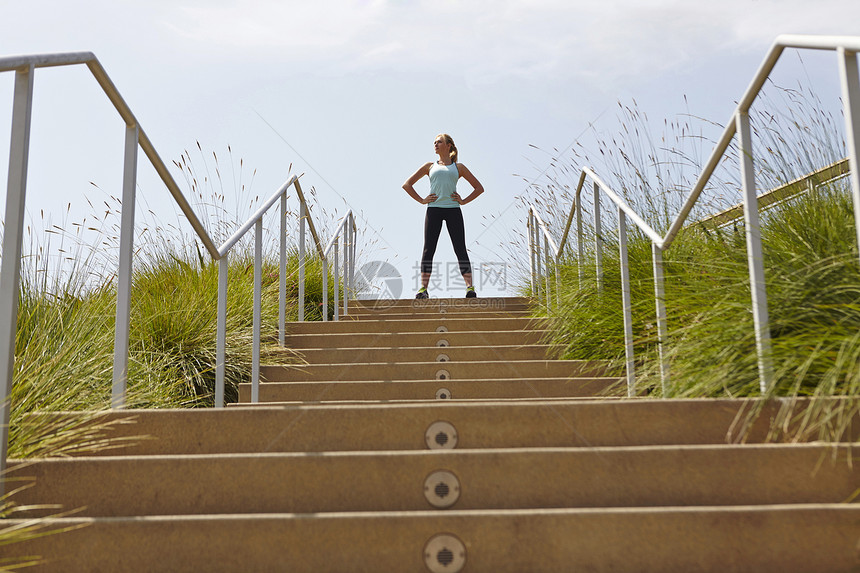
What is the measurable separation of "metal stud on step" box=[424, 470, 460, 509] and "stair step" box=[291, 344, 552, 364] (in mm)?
2104

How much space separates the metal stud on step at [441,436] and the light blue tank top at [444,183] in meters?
3.99

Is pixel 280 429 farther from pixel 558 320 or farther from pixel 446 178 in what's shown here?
pixel 446 178

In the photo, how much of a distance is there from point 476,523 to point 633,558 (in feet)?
1.24

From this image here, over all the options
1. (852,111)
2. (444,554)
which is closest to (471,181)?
(852,111)

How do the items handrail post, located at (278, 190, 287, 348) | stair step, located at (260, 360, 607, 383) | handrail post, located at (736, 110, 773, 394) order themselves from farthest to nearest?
handrail post, located at (278, 190, 287, 348) → stair step, located at (260, 360, 607, 383) → handrail post, located at (736, 110, 773, 394)

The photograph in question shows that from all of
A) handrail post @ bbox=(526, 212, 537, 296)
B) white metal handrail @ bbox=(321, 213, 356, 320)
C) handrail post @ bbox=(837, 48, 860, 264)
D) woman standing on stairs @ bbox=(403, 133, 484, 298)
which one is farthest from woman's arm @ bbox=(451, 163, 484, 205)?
handrail post @ bbox=(837, 48, 860, 264)

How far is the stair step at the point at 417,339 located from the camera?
4.39 meters

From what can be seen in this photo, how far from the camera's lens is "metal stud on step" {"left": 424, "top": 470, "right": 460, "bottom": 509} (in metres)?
1.90

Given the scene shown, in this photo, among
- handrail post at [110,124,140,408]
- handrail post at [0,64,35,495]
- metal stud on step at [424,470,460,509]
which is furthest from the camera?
handrail post at [110,124,140,408]

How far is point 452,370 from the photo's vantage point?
365cm

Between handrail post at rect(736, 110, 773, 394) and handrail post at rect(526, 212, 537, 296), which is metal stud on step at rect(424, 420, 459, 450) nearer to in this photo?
handrail post at rect(736, 110, 773, 394)

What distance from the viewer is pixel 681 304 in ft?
8.71

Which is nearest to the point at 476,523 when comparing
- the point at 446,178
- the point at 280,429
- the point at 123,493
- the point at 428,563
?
the point at 428,563

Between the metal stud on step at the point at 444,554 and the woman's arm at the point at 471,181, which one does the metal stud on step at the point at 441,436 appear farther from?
the woman's arm at the point at 471,181
